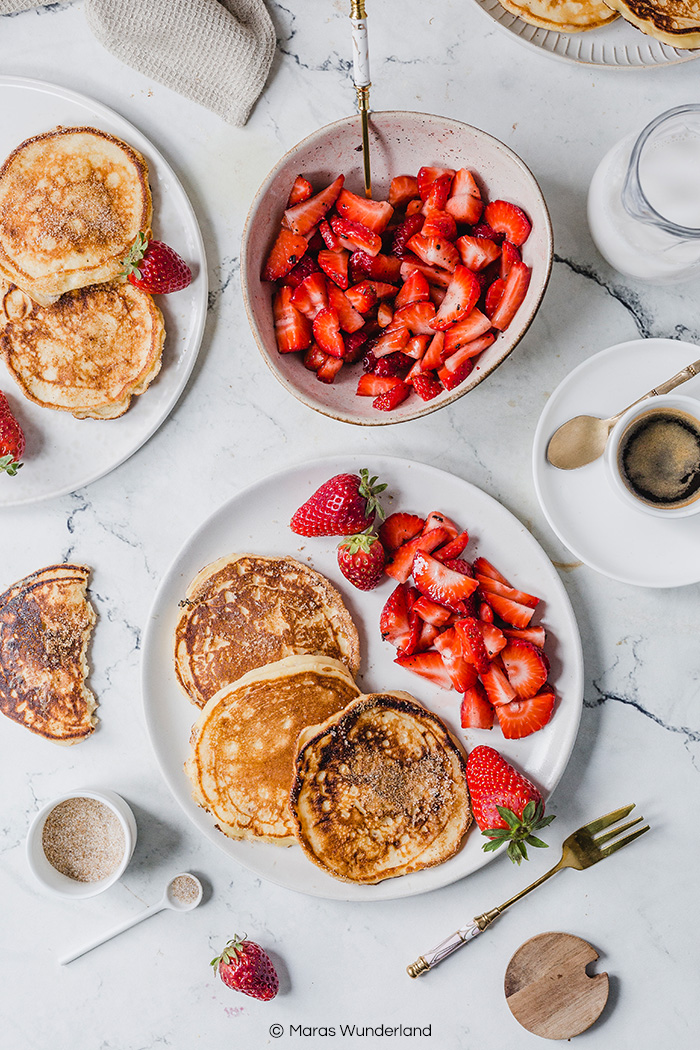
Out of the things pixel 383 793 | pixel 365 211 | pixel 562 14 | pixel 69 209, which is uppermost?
pixel 562 14

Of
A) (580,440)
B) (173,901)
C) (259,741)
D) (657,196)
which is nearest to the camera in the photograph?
(657,196)

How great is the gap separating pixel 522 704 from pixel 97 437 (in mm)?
1059

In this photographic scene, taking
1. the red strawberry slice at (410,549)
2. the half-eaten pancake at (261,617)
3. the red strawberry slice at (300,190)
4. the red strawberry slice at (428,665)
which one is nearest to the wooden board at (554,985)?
the red strawberry slice at (428,665)

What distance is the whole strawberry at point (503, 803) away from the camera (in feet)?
4.74

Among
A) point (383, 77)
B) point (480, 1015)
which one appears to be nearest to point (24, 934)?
point (480, 1015)

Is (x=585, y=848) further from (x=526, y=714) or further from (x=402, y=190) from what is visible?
(x=402, y=190)

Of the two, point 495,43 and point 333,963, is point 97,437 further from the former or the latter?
point 333,963

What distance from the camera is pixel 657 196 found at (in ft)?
4.42

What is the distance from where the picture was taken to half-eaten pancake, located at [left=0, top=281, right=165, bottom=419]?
5.19ft

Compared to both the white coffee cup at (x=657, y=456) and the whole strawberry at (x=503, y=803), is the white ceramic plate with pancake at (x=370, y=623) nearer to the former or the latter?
the whole strawberry at (x=503, y=803)

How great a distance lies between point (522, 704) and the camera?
152 centimetres

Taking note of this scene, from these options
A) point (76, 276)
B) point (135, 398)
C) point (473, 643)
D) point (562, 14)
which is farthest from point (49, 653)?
point (562, 14)

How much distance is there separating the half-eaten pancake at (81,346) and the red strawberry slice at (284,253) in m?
0.30

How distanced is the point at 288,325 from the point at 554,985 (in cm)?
150
